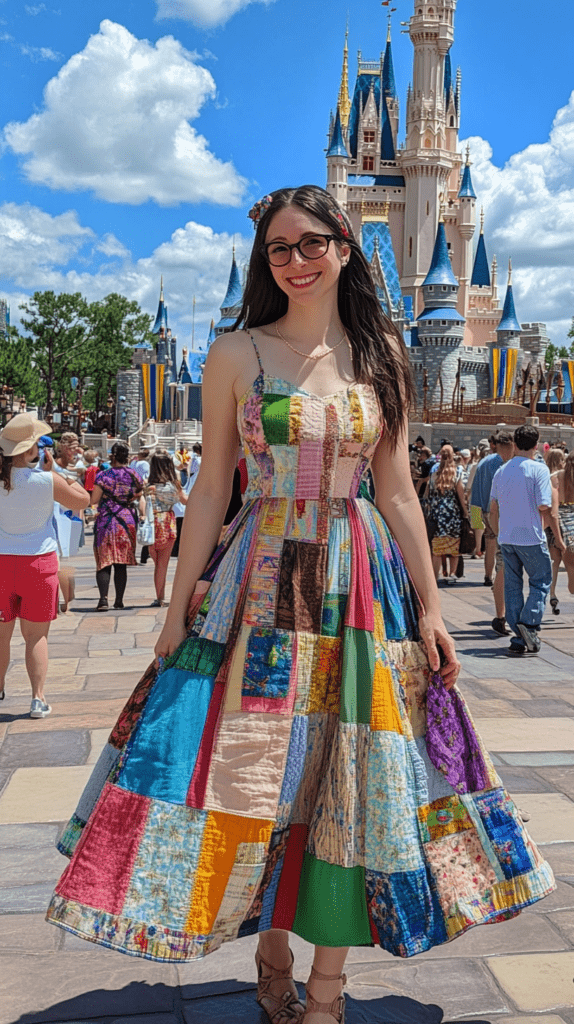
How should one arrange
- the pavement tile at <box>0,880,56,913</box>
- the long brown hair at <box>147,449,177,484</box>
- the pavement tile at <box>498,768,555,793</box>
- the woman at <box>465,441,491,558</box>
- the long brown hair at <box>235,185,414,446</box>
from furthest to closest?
the woman at <box>465,441,491,558</box> → the long brown hair at <box>147,449,177,484</box> → the pavement tile at <box>498,768,555,793</box> → the pavement tile at <box>0,880,56,913</box> → the long brown hair at <box>235,185,414,446</box>

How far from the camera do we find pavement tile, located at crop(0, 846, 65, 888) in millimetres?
3154

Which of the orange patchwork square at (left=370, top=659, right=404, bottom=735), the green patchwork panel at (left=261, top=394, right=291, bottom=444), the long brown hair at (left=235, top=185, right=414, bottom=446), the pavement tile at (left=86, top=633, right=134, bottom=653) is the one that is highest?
the long brown hair at (left=235, top=185, right=414, bottom=446)

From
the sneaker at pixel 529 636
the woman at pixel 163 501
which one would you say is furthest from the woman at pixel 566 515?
the woman at pixel 163 501

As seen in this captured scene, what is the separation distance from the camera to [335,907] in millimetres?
2066

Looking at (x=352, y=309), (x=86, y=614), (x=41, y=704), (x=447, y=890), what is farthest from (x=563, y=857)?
(x=86, y=614)

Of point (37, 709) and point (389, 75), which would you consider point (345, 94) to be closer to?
point (389, 75)

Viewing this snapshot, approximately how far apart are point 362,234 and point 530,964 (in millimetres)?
68512

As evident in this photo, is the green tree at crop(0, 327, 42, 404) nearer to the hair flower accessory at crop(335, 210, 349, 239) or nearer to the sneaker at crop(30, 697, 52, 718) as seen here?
the sneaker at crop(30, 697, 52, 718)

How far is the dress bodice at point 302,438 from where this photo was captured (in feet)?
7.29

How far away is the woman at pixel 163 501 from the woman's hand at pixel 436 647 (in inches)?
259

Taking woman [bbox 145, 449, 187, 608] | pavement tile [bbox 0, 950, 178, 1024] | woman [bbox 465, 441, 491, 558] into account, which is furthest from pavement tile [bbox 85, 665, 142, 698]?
woman [bbox 465, 441, 491, 558]

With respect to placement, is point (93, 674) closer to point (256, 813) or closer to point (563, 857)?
point (563, 857)

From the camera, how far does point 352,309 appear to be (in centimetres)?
241

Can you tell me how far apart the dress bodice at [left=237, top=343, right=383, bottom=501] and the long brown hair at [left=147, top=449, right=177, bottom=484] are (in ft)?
22.0
